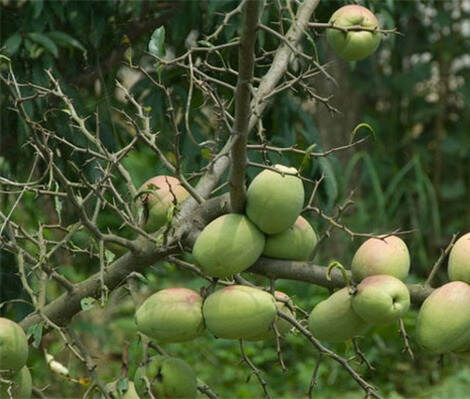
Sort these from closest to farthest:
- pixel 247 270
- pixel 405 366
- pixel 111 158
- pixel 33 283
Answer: pixel 247 270 → pixel 111 158 → pixel 33 283 → pixel 405 366

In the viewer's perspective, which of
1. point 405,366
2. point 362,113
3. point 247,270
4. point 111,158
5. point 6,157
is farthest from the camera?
point 362,113

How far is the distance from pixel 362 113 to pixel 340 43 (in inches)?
150

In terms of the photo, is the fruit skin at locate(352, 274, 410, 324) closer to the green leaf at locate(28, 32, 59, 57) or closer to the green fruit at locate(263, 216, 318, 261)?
the green fruit at locate(263, 216, 318, 261)

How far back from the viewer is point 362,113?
549 cm

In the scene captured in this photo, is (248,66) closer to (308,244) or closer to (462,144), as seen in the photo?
(308,244)

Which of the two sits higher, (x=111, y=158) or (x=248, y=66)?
(x=248, y=66)

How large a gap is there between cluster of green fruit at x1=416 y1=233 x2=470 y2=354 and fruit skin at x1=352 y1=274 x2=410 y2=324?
41mm

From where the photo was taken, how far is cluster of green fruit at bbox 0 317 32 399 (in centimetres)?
157

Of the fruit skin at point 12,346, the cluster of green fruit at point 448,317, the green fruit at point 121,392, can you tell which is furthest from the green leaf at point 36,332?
the cluster of green fruit at point 448,317

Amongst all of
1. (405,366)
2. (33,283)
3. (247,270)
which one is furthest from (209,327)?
(405,366)

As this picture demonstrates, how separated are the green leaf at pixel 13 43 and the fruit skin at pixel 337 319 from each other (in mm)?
1379

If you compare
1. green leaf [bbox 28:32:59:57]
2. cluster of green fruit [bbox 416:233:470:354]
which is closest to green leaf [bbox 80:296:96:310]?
cluster of green fruit [bbox 416:233:470:354]

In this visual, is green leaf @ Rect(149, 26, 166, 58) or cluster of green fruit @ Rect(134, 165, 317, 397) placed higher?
green leaf @ Rect(149, 26, 166, 58)

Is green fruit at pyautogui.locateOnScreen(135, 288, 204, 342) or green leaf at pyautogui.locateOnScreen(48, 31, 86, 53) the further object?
green leaf at pyautogui.locateOnScreen(48, 31, 86, 53)
